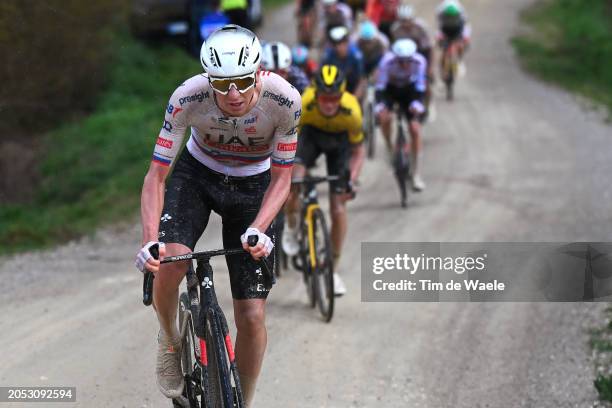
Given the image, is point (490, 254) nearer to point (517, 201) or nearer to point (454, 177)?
point (517, 201)

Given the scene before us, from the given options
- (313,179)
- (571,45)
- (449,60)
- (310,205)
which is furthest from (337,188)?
(571,45)

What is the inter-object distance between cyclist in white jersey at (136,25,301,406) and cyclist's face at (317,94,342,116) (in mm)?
3353

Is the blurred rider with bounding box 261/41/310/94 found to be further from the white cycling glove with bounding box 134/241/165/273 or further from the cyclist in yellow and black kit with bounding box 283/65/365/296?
the white cycling glove with bounding box 134/241/165/273

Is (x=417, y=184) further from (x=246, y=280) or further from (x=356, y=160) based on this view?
(x=246, y=280)

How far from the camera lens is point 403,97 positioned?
535 inches

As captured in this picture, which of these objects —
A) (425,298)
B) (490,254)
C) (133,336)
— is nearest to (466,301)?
(425,298)

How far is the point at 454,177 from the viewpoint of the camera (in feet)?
50.3

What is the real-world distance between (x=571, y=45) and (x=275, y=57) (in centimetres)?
2010

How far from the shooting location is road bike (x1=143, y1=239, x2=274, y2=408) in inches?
197

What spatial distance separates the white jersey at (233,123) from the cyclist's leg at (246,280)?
0.22m

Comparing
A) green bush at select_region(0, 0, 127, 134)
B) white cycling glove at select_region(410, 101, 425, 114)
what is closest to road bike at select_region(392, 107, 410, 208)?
white cycling glove at select_region(410, 101, 425, 114)

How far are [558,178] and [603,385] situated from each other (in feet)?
27.9

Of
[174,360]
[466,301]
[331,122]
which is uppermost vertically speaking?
[331,122]

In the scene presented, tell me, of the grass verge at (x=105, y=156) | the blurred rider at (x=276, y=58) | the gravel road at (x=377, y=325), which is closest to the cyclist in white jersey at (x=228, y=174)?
the gravel road at (x=377, y=325)
